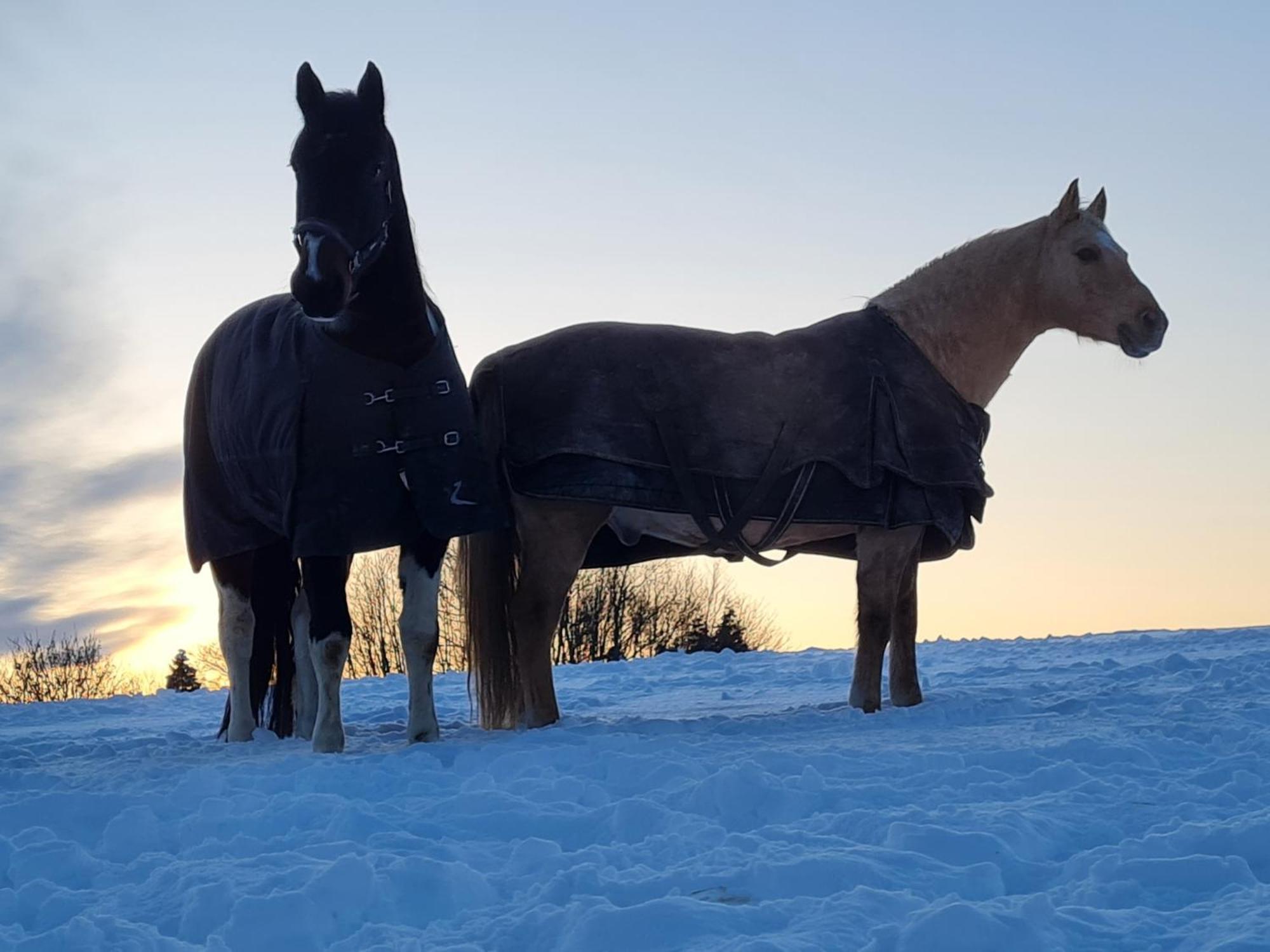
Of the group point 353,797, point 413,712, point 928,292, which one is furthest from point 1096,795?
point 928,292

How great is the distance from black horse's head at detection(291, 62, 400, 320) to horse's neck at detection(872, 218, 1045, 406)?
2.99m

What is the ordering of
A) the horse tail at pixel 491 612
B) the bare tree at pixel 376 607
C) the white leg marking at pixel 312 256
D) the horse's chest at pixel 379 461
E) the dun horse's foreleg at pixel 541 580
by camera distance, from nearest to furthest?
1. the white leg marking at pixel 312 256
2. the horse's chest at pixel 379 461
3. the dun horse's foreleg at pixel 541 580
4. the horse tail at pixel 491 612
5. the bare tree at pixel 376 607

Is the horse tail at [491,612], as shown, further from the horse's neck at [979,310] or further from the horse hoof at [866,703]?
the horse's neck at [979,310]

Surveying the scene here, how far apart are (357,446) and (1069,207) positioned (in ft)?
13.1

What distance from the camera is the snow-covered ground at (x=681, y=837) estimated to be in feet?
11.4

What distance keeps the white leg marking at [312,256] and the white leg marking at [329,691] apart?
159 centimetres

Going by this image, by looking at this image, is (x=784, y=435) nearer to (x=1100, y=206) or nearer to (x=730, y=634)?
(x=1100, y=206)

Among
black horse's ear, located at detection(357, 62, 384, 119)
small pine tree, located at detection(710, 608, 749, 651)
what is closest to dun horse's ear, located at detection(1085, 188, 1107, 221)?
black horse's ear, located at detection(357, 62, 384, 119)

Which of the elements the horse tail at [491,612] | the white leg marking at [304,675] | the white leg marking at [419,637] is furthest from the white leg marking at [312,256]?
the white leg marking at [304,675]

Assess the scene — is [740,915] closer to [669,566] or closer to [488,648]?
[488,648]

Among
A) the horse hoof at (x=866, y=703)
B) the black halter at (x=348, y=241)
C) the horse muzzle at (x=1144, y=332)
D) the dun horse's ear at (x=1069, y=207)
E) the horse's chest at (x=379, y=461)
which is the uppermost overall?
the dun horse's ear at (x=1069, y=207)

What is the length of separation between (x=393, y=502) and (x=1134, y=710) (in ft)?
11.9

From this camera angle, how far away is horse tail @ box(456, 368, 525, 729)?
23.2 ft

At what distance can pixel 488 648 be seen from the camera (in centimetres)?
709
